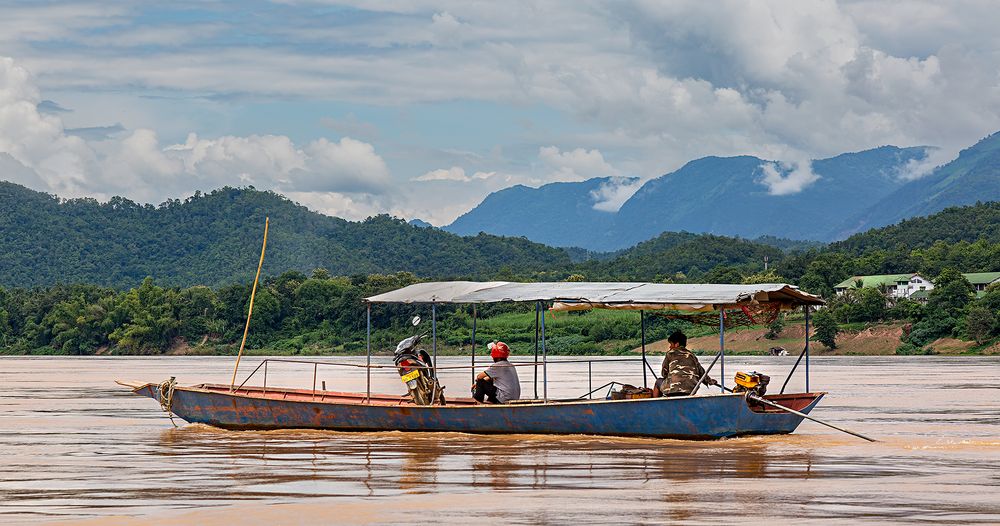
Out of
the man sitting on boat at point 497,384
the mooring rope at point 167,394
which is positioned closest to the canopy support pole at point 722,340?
the man sitting on boat at point 497,384

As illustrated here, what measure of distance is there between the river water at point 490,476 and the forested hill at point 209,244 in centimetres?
10350

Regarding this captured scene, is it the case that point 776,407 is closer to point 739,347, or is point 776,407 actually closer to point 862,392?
point 862,392

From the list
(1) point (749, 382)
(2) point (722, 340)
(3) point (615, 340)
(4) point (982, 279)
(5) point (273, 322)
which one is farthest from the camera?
(5) point (273, 322)

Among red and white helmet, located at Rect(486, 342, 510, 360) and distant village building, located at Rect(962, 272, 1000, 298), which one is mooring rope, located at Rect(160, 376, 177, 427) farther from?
distant village building, located at Rect(962, 272, 1000, 298)

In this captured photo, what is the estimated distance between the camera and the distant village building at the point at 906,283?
79875mm

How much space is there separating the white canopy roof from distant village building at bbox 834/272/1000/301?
62.5m

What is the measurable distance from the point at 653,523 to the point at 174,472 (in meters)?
6.24

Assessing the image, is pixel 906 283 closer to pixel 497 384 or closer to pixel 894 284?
pixel 894 284

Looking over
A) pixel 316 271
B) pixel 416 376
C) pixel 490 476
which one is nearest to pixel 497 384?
Result: pixel 416 376

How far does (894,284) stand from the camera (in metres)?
85.8

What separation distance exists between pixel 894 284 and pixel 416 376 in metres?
71.9

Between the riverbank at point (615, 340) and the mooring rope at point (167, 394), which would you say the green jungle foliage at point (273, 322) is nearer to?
the riverbank at point (615, 340)

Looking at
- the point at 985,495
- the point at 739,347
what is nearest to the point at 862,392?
the point at 985,495

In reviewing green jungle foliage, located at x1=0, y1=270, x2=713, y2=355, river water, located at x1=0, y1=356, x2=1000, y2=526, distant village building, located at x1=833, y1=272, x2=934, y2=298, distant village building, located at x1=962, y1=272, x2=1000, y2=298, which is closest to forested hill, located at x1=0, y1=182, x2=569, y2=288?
green jungle foliage, located at x1=0, y1=270, x2=713, y2=355
